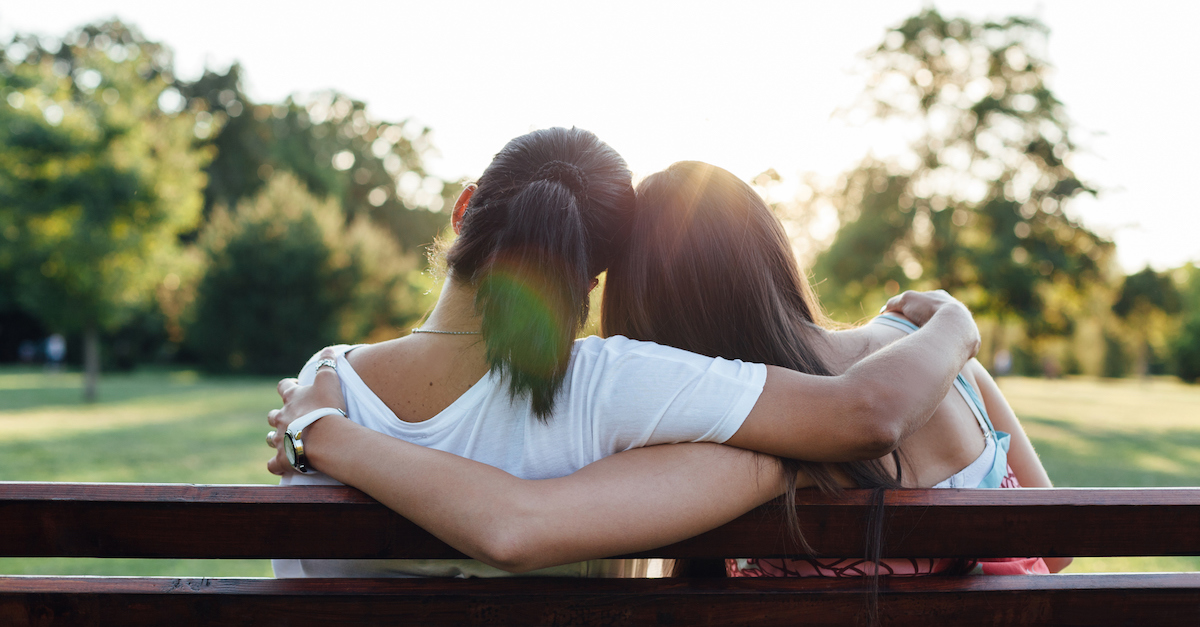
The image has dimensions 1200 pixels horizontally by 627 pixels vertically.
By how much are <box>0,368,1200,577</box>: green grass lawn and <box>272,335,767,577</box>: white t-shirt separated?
419 centimetres

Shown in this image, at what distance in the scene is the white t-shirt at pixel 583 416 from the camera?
141 cm

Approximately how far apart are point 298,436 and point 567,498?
1.97 feet

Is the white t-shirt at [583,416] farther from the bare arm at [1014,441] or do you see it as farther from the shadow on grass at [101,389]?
the shadow on grass at [101,389]

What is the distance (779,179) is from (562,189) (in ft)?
2.99

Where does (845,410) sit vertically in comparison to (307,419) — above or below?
above

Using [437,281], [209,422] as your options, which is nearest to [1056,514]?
[437,281]

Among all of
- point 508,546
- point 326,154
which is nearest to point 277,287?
point 326,154

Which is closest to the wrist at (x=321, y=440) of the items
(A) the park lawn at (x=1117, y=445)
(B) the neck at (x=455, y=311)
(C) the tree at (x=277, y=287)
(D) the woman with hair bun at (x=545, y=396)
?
(D) the woman with hair bun at (x=545, y=396)

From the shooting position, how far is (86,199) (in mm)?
17891

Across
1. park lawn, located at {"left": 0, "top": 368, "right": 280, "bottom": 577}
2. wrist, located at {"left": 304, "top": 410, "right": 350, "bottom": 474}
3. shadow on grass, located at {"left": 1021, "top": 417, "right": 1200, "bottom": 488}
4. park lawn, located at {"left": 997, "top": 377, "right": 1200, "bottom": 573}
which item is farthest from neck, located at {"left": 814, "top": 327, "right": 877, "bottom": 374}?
shadow on grass, located at {"left": 1021, "top": 417, "right": 1200, "bottom": 488}

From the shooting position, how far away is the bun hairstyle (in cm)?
152

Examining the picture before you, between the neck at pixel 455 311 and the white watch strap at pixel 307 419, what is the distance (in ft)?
1.07

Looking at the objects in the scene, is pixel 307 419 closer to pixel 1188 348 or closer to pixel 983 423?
pixel 983 423

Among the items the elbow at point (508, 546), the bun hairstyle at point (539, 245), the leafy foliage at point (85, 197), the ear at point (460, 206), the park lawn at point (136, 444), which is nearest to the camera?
the elbow at point (508, 546)
